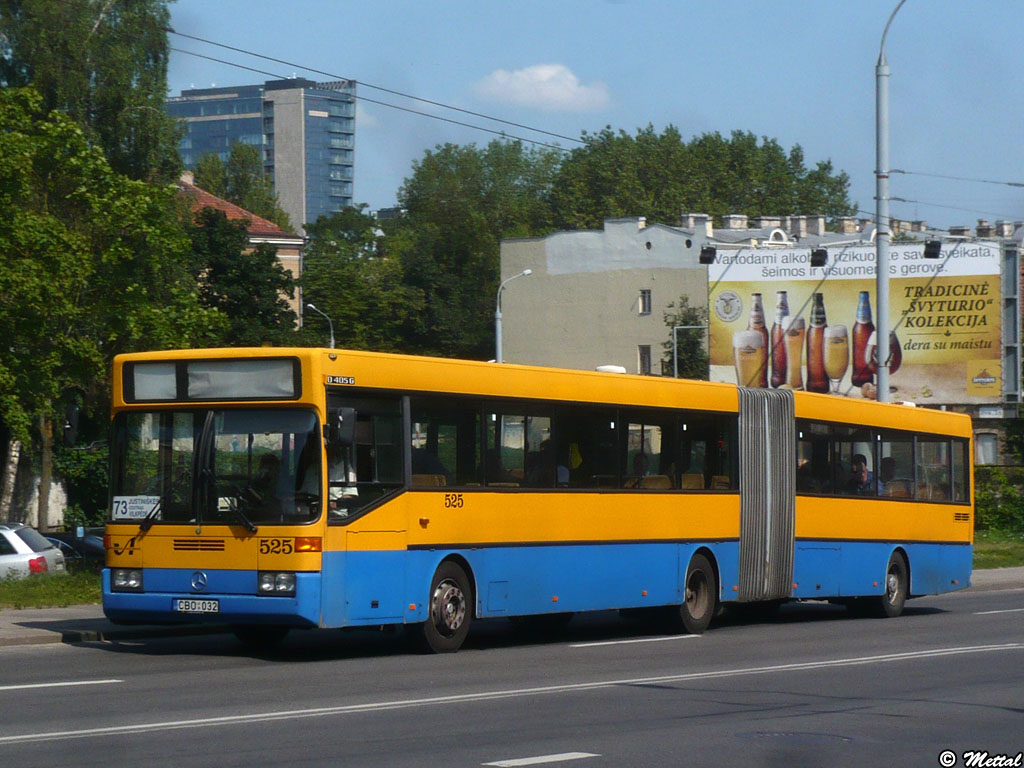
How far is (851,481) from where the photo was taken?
22016mm

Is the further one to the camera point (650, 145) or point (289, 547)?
point (650, 145)

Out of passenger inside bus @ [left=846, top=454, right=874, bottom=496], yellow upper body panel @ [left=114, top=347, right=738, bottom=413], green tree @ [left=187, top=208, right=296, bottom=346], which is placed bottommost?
passenger inside bus @ [left=846, top=454, right=874, bottom=496]

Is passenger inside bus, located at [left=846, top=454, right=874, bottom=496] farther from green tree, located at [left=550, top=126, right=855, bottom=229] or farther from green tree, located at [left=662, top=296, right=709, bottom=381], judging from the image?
green tree, located at [left=550, top=126, right=855, bottom=229]

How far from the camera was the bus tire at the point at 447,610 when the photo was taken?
15078mm

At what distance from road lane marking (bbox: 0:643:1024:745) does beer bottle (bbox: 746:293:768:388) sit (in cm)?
4989

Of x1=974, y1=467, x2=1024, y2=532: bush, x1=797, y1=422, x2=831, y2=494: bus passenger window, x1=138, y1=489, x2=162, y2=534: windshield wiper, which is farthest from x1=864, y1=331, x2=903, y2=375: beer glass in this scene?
x1=138, y1=489, x2=162, y2=534: windshield wiper

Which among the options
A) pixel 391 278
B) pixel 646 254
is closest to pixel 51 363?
pixel 646 254

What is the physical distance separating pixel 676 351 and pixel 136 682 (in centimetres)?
5892

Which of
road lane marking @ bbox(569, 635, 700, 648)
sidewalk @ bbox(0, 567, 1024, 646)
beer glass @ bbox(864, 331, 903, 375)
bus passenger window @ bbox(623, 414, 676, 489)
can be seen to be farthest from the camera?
beer glass @ bbox(864, 331, 903, 375)

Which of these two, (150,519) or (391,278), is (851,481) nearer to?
(150,519)

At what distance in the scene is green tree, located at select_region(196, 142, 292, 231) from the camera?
115 m

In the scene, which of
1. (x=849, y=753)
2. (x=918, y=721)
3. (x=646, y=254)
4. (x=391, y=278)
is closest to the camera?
(x=849, y=753)

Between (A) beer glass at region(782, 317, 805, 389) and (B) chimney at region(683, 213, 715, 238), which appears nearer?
(A) beer glass at region(782, 317, 805, 389)

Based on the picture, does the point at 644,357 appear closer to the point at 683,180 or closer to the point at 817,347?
the point at 817,347
